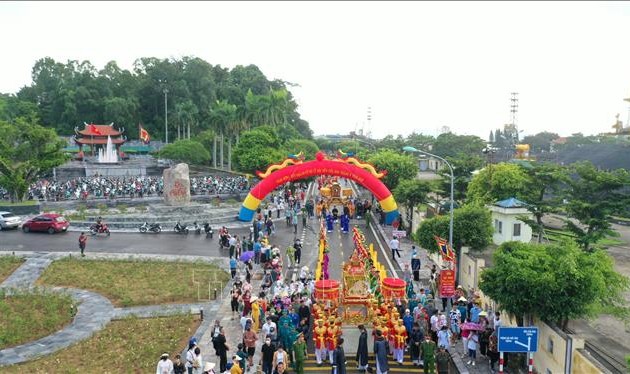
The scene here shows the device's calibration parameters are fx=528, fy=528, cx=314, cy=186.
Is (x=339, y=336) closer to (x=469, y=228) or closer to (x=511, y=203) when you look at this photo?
(x=469, y=228)

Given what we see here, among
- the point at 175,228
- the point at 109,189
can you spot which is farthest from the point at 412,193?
the point at 109,189

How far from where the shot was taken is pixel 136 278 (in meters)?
21.4

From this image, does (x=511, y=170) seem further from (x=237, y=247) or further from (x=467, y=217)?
(x=237, y=247)

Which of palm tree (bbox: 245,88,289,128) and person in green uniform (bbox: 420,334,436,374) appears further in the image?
palm tree (bbox: 245,88,289,128)

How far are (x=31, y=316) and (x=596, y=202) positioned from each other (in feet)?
71.2

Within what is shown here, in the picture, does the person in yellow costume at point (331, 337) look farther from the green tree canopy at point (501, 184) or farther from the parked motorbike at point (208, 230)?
the parked motorbike at point (208, 230)

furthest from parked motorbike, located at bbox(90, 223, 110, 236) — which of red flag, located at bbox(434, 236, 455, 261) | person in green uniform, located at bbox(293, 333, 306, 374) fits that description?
person in green uniform, located at bbox(293, 333, 306, 374)

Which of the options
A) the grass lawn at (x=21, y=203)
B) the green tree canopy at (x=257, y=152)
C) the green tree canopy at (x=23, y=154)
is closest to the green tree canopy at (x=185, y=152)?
the green tree canopy at (x=257, y=152)

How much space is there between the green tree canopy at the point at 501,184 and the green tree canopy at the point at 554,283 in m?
15.2

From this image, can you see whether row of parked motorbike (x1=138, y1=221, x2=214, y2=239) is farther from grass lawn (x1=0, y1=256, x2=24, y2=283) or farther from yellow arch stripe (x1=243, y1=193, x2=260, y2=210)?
grass lawn (x1=0, y1=256, x2=24, y2=283)

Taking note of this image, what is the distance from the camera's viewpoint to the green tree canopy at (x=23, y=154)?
35.0m

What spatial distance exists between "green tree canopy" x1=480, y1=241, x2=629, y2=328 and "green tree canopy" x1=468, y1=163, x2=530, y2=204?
15150 millimetres

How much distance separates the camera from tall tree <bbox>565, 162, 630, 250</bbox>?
69.8 ft

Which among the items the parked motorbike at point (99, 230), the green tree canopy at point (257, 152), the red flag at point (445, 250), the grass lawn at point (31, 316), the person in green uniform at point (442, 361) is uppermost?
the green tree canopy at point (257, 152)
